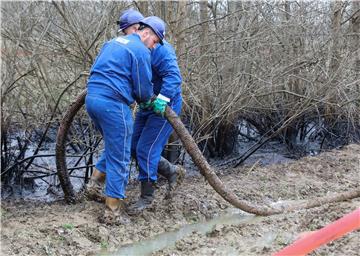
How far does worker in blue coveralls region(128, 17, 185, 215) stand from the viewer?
5438 mm

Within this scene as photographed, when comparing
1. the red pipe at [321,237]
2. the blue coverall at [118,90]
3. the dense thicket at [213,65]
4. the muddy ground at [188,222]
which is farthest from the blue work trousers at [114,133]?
the red pipe at [321,237]

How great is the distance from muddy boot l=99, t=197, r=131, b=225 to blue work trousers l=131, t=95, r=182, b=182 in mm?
464

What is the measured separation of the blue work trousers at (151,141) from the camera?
18.5 ft

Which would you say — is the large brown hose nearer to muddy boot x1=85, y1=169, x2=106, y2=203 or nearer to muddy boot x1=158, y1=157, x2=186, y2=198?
muddy boot x1=158, y1=157, x2=186, y2=198

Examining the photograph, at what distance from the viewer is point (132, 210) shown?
5.71 metres

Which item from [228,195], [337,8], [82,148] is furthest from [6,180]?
[337,8]

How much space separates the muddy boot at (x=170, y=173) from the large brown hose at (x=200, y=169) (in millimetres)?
416

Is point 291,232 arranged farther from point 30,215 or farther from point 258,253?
point 30,215

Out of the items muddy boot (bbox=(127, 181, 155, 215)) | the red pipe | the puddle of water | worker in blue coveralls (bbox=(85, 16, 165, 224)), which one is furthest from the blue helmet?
the red pipe

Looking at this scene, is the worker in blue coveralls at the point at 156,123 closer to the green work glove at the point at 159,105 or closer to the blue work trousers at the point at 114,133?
the green work glove at the point at 159,105

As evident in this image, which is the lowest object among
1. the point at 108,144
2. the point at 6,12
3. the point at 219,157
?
the point at 219,157

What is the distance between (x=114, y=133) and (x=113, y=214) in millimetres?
880

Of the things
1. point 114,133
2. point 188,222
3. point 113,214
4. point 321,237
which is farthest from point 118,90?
point 321,237

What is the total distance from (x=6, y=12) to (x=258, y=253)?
4.79 m
